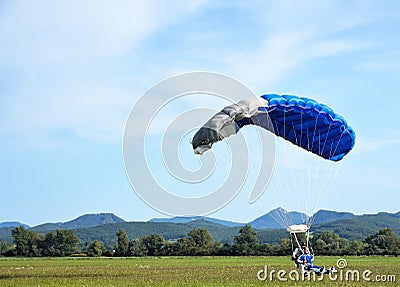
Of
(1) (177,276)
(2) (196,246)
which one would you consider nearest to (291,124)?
(1) (177,276)

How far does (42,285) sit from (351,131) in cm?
1046

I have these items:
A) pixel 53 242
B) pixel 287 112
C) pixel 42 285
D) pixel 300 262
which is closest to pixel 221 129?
pixel 287 112

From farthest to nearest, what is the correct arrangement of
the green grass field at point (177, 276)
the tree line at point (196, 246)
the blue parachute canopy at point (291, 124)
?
1. the tree line at point (196, 246)
2. the green grass field at point (177, 276)
3. the blue parachute canopy at point (291, 124)

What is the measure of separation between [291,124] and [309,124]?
0.61m

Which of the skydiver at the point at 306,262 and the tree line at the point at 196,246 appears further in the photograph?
the tree line at the point at 196,246

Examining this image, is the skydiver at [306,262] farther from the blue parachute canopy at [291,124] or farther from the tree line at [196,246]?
the tree line at [196,246]

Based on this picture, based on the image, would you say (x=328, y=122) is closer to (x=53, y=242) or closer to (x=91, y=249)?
(x=91, y=249)

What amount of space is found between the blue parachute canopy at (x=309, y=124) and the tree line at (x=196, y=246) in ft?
123

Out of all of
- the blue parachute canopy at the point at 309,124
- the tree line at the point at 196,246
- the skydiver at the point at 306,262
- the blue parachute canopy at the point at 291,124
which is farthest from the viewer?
the tree line at the point at 196,246

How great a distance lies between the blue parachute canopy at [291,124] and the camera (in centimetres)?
1673

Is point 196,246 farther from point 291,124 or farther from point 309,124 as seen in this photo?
point 309,124

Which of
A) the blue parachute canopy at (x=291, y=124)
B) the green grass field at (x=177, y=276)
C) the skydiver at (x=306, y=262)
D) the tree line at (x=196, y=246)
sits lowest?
the green grass field at (x=177, y=276)

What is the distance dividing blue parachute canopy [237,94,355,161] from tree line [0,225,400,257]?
37598mm

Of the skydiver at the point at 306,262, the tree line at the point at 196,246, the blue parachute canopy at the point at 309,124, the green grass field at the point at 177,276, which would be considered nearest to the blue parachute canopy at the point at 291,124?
the blue parachute canopy at the point at 309,124
